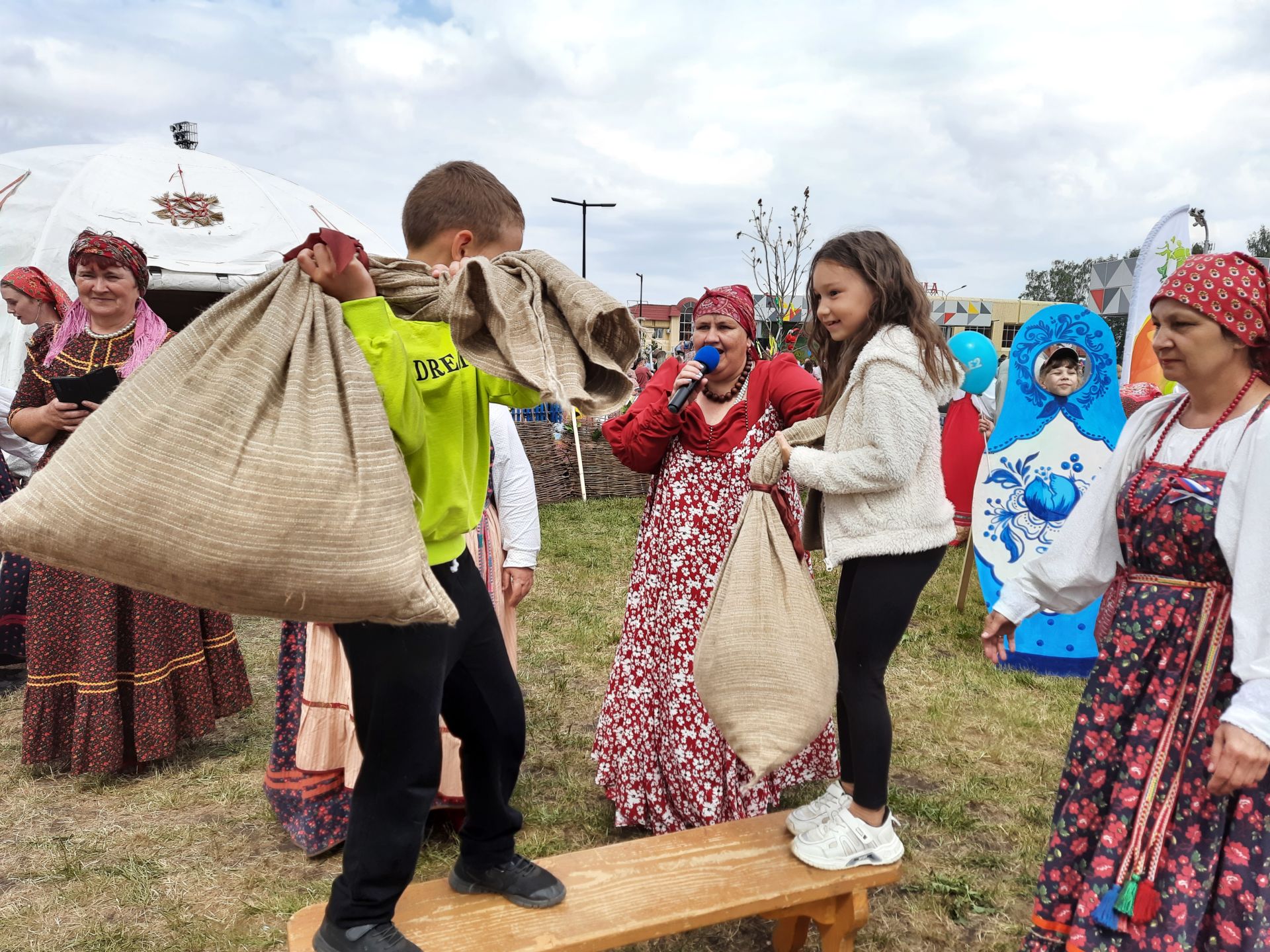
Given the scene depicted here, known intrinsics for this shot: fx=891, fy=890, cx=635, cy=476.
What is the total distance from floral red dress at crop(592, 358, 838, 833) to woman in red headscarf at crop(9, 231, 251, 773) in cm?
156

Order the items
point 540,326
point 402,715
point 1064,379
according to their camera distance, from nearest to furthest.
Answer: point 540,326 → point 402,715 → point 1064,379

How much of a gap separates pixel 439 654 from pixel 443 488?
0.33 m

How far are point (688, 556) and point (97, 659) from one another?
226cm

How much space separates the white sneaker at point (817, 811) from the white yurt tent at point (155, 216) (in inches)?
297

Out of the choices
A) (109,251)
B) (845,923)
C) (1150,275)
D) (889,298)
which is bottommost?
(845,923)

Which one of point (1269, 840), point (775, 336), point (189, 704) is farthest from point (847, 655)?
point (775, 336)

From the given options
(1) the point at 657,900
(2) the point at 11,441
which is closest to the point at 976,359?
(1) the point at 657,900

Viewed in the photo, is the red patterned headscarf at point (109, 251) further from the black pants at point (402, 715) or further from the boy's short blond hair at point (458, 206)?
the black pants at point (402, 715)

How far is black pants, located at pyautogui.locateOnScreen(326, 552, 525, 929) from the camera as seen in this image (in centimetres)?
171

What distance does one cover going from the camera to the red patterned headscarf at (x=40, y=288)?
13.0ft

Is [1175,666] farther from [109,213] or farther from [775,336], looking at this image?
[109,213]

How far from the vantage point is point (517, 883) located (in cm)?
207

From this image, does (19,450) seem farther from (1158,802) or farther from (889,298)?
(1158,802)

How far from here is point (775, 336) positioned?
695 cm
